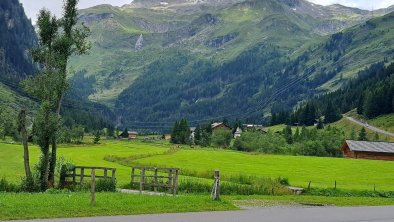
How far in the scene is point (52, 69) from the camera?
55406 millimetres

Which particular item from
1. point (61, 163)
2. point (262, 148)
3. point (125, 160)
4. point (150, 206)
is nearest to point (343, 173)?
point (125, 160)

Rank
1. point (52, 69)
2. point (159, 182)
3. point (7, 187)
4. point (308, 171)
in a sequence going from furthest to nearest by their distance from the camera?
1. point (308, 171)
2. point (52, 69)
3. point (159, 182)
4. point (7, 187)

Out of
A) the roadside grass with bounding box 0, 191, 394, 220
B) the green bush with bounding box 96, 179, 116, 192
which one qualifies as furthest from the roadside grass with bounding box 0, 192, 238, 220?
the green bush with bounding box 96, 179, 116, 192

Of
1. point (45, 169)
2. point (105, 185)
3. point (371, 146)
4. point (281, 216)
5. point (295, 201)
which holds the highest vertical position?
point (371, 146)

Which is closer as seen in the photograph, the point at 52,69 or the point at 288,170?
the point at 52,69

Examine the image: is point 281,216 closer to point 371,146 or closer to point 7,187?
point 7,187

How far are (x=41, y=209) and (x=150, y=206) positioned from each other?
767 centimetres

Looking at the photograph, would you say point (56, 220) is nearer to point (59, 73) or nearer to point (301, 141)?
point (59, 73)

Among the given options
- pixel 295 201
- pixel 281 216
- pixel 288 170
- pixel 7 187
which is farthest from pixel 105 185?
pixel 288 170

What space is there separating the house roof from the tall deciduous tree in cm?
12249

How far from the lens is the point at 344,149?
563ft

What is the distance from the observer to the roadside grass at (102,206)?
103 ft

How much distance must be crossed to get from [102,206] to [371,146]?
466 ft

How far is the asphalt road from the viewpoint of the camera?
3180 cm
